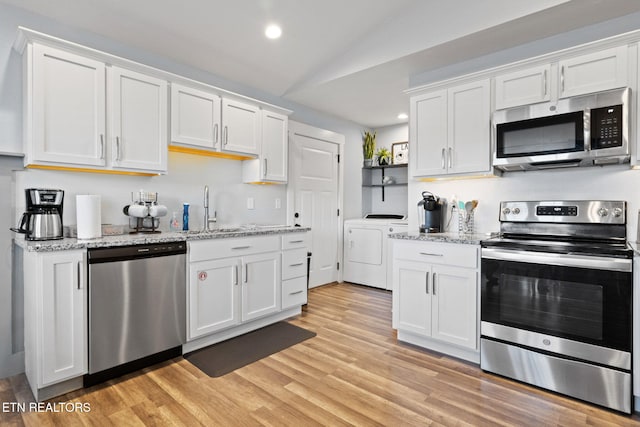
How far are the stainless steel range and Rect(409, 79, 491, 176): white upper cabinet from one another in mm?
687

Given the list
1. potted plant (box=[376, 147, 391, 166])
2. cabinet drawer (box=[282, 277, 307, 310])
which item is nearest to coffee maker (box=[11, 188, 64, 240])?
cabinet drawer (box=[282, 277, 307, 310])

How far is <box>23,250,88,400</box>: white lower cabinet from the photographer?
1926mm

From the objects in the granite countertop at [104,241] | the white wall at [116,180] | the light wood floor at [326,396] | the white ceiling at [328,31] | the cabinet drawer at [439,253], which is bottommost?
the light wood floor at [326,396]

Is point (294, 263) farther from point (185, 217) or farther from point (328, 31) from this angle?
point (328, 31)

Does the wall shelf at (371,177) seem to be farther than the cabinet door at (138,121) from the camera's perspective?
Yes

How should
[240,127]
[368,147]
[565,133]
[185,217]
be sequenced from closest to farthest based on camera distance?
1. [565,133]
2. [185,217]
3. [240,127]
4. [368,147]

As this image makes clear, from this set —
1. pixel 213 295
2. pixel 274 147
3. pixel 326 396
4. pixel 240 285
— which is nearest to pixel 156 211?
pixel 213 295

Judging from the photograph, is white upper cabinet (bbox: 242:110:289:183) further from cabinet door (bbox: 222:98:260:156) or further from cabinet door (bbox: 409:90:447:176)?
cabinet door (bbox: 409:90:447:176)

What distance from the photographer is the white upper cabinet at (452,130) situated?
2729 millimetres

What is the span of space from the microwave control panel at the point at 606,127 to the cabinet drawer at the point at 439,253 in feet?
3.37

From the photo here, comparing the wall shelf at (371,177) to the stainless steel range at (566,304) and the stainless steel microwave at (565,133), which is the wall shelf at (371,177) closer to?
the stainless steel microwave at (565,133)

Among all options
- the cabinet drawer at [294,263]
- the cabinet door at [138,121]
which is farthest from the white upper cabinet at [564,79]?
the cabinet door at [138,121]

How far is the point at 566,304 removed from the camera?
2070 mm

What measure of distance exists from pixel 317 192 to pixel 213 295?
2314 millimetres
